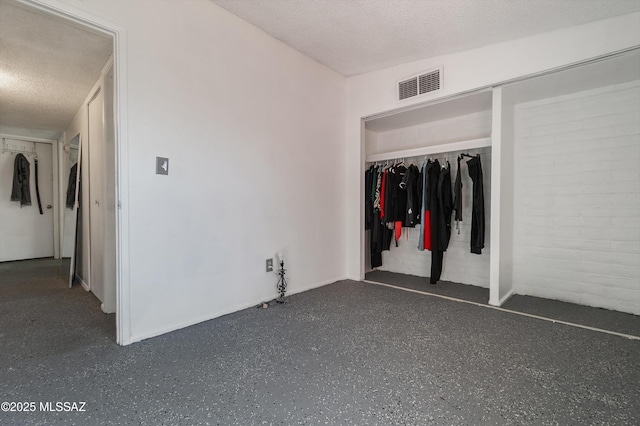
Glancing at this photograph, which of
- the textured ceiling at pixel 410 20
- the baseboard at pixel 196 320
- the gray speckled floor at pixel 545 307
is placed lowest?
the gray speckled floor at pixel 545 307

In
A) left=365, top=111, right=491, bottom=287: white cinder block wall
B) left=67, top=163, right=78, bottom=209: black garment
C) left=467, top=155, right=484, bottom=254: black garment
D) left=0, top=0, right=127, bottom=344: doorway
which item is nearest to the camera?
left=0, top=0, right=127, bottom=344: doorway

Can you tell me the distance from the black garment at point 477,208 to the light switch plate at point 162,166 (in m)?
3.00

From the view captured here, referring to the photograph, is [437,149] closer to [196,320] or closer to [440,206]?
[440,206]

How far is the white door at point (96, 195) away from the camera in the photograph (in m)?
2.84

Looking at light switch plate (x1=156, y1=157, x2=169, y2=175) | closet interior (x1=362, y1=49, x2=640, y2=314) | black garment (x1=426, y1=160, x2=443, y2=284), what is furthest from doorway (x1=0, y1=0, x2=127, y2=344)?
black garment (x1=426, y1=160, x2=443, y2=284)

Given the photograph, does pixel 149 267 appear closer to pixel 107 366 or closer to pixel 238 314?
pixel 107 366

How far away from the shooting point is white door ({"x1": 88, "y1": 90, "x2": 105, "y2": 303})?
2836mm

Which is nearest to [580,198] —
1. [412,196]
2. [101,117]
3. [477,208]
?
[477,208]

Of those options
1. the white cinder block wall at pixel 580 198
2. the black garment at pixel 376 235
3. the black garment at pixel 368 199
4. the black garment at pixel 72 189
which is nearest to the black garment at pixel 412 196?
the black garment at pixel 376 235

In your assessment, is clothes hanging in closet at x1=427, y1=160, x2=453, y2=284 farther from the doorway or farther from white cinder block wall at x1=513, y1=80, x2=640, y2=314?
the doorway

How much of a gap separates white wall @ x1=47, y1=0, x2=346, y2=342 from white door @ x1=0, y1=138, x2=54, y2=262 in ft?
17.4

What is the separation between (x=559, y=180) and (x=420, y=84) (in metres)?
1.73

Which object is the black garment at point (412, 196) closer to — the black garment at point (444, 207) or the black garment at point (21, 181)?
the black garment at point (444, 207)

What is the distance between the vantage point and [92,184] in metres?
3.14
